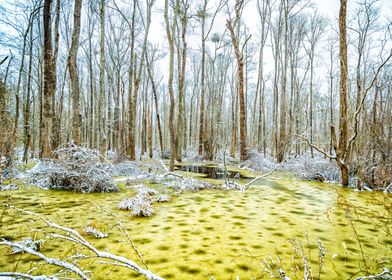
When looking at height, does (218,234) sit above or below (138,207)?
below

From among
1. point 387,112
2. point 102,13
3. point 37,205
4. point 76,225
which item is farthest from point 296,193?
point 102,13

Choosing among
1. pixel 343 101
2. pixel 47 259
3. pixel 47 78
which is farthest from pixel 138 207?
pixel 343 101

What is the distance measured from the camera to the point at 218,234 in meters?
3.12

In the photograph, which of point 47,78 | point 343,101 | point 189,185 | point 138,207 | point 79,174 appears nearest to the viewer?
point 138,207

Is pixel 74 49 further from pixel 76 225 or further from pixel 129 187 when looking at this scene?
pixel 76 225

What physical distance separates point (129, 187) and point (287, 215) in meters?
4.17

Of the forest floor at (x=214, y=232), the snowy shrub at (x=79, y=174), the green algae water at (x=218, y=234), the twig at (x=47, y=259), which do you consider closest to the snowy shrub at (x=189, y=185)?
the forest floor at (x=214, y=232)

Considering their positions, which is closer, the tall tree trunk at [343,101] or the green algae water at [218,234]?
the green algae water at [218,234]

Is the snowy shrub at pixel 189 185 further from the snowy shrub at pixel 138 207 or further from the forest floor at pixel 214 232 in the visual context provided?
the snowy shrub at pixel 138 207

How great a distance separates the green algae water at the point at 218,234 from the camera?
2.22m

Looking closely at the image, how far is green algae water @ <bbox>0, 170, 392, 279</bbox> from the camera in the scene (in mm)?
2219

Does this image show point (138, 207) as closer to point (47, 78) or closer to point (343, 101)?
point (47, 78)

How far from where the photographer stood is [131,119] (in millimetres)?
12648

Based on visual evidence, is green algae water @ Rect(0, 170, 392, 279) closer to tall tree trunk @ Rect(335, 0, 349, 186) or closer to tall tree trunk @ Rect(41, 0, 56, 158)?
tall tree trunk @ Rect(335, 0, 349, 186)
